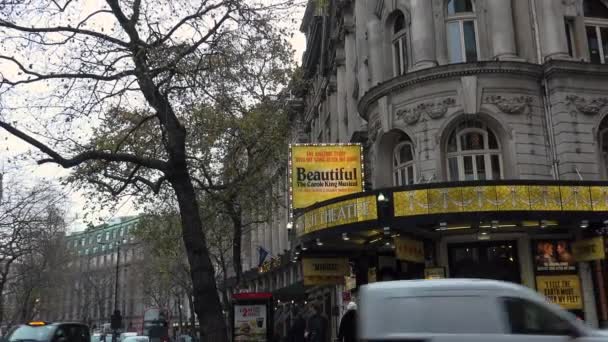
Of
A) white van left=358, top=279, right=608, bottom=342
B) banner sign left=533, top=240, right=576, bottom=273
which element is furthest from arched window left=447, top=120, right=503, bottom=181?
white van left=358, top=279, right=608, bottom=342

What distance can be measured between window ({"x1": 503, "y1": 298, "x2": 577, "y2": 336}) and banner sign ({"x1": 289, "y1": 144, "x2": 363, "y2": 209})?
41.9 feet

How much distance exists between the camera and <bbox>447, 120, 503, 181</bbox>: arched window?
20234 mm

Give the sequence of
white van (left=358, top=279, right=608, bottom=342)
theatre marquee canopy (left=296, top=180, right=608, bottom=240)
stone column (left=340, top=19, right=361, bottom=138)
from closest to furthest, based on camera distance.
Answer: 1. white van (left=358, top=279, right=608, bottom=342)
2. theatre marquee canopy (left=296, top=180, right=608, bottom=240)
3. stone column (left=340, top=19, right=361, bottom=138)

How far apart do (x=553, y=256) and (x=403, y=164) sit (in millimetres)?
5761

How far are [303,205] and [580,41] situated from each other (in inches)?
415

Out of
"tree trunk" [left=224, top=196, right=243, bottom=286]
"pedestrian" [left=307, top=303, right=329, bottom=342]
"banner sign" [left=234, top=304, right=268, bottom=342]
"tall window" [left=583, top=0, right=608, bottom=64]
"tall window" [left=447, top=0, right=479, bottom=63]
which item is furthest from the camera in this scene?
"tree trunk" [left=224, top=196, right=243, bottom=286]

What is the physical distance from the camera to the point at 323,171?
2147 centimetres

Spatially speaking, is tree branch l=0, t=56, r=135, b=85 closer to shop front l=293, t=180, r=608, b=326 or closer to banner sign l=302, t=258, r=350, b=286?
shop front l=293, t=180, r=608, b=326

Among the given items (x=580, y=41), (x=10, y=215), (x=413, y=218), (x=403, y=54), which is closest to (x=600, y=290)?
(x=413, y=218)

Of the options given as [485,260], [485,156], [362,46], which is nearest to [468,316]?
[485,260]

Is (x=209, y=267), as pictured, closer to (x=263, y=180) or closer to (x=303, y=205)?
(x=303, y=205)

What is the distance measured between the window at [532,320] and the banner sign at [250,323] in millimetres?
16844

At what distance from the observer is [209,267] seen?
622 inches

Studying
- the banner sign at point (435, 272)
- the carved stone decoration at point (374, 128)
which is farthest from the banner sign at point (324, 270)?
the carved stone decoration at point (374, 128)
